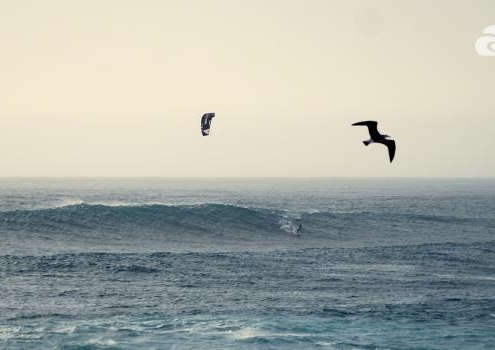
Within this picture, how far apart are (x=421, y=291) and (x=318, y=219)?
38.3 metres

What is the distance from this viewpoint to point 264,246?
5041cm

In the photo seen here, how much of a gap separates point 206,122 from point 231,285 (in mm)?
10896

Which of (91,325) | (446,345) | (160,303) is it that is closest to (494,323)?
(446,345)

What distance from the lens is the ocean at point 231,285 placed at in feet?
77.6

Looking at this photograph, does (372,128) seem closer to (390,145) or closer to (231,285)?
(390,145)

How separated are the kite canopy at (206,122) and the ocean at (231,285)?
6.98 metres

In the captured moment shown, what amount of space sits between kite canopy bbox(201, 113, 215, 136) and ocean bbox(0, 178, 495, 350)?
22.9 ft

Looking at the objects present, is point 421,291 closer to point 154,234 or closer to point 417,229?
point 154,234

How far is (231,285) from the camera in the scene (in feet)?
107

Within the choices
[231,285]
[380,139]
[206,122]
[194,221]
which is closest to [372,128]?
[380,139]

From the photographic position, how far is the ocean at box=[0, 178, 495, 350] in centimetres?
2364

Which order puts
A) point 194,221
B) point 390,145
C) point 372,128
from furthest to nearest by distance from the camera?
point 194,221 < point 390,145 < point 372,128

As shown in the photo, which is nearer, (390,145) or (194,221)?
(390,145)

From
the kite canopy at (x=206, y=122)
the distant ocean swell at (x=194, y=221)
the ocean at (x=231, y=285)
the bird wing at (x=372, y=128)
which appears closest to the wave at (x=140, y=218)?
the distant ocean swell at (x=194, y=221)
